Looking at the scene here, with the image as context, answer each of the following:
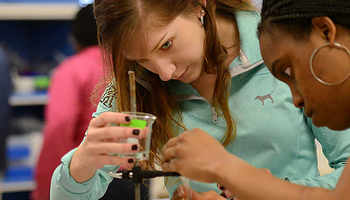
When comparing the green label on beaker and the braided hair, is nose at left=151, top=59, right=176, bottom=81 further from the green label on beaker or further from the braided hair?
the braided hair

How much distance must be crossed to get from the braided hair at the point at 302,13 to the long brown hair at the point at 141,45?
36cm

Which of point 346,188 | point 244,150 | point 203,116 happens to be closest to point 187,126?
point 203,116

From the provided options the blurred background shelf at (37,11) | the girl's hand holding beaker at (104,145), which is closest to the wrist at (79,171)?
the girl's hand holding beaker at (104,145)

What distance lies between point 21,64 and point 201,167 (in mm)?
2932

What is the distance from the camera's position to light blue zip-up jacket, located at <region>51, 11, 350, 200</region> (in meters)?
1.24

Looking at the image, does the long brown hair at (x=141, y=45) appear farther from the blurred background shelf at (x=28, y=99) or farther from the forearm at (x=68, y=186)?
the blurred background shelf at (x=28, y=99)

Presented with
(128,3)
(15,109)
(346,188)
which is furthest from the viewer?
(15,109)

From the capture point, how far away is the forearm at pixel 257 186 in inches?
30.0

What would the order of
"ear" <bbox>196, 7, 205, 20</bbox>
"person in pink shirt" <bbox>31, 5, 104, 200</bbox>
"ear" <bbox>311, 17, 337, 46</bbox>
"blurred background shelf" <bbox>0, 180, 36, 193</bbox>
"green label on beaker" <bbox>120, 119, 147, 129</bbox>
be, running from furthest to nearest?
"blurred background shelf" <bbox>0, 180, 36, 193</bbox> < "person in pink shirt" <bbox>31, 5, 104, 200</bbox> < "ear" <bbox>196, 7, 205, 20</bbox> < "green label on beaker" <bbox>120, 119, 147, 129</bbox> < "ear" <bbox>311, 17, 337, 46</bbox>

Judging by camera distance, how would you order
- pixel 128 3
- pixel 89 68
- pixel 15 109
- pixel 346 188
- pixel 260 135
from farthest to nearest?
pixel 15 109 → pixel 89 68 → pixel 260 135 → pixel 128 3 → pixel 346 188

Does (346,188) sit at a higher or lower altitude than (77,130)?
higher

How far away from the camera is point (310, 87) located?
788mm

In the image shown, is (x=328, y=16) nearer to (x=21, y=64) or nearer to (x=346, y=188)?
(x=346, y=188)

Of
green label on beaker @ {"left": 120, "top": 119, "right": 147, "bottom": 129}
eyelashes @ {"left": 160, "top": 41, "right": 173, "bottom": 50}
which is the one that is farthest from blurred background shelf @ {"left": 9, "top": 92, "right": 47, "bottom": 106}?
green label on beaker @ {"left": 120, "top": 119, "right": 147, "bottom": 129}
